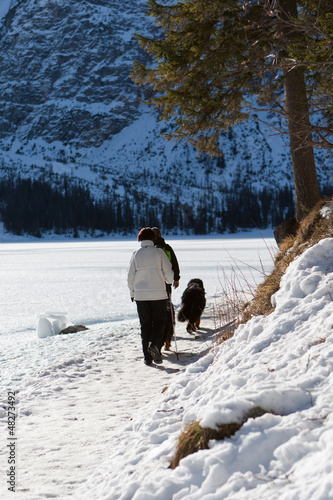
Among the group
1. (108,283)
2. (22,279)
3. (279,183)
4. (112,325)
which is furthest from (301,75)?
(279,183)

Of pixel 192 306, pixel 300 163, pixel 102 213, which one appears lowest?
pixel 192 306

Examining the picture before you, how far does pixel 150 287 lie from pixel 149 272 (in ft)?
0.70

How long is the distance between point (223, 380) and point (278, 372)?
595 millimetres

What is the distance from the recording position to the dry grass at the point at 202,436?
255 cm

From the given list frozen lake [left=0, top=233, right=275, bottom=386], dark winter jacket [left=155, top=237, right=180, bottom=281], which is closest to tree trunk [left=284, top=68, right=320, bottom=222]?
frozen lake [left=0, top=233, right=275, bottom=386]

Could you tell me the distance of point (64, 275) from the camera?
21.9 meters

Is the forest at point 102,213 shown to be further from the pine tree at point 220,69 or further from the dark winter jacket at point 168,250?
the dark winter jacket at point 168,250

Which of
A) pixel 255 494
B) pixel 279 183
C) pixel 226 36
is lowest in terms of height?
pixel 255 494

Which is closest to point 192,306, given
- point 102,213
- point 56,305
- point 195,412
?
point 195,412

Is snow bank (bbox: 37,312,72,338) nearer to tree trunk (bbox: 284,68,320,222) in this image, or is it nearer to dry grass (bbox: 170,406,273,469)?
tree trunk (bbox: 284,68,320,222)

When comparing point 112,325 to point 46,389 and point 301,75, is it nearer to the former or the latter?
point 46,389

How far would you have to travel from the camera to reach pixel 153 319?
639cm

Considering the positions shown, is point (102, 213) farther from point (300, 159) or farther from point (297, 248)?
point (297, 248)

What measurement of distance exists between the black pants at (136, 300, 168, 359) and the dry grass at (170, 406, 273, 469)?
142 inches
